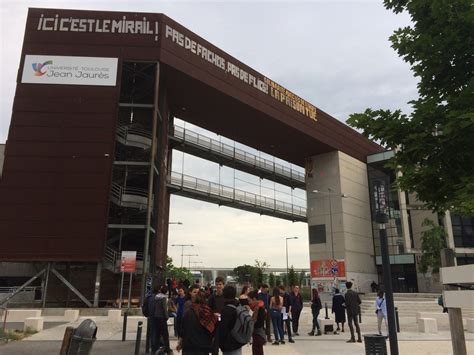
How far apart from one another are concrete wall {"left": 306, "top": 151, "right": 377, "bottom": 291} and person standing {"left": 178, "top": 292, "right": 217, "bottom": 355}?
44.5m

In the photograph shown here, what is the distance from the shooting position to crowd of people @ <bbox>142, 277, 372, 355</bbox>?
20.5 ft

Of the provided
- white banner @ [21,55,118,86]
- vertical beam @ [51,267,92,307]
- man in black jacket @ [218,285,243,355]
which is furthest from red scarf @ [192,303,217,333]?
white banner @ [21,55,118,86]

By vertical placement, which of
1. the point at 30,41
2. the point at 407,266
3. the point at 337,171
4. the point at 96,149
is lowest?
the point at 407,266

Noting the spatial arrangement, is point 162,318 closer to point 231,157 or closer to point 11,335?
point 11,335

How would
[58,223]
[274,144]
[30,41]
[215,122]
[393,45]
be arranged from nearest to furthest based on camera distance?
[393,45] → [58,223] → [30,41] → [215,122] → [274,144]

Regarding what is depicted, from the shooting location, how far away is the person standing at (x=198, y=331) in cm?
622

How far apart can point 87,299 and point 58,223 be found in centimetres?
570

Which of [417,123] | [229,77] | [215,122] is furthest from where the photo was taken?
[215,122]

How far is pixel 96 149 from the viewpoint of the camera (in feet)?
101

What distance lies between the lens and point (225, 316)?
6.29m

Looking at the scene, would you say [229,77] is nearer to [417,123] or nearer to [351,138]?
[351,138]

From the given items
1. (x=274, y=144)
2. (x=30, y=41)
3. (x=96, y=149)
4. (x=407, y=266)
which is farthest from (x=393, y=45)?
(x=407, y=266)

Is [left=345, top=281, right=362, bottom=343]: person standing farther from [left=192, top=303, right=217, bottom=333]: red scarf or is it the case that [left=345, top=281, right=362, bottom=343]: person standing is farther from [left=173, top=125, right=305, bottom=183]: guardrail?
[left=173, top=125, right=305, bottom=183]: guardrail

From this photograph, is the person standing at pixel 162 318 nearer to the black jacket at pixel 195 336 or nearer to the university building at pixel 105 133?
the black jacket at pixel 195 336
